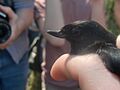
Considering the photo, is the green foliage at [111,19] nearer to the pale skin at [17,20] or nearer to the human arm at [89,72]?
the human arm at [89,72]

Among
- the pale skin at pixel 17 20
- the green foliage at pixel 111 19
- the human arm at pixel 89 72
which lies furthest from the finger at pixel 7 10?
the human arm at pixel 89 72

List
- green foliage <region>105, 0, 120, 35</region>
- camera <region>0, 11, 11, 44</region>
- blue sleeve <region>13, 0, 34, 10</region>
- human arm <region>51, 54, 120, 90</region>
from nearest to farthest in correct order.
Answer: human arm <region>51, 54, 120, 90</region> < green foliage <region>105, 0, 120, 35</region> < camera <region>0, 11, 11, 44</region> < blue sleeve <region>13, 0, 34, 10</region>

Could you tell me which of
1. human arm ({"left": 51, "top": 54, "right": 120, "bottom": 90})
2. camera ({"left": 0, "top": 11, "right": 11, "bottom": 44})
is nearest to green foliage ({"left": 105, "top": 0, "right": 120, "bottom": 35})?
human arm ({"left": 51, "top": 54, "right": 120, "bottom": 90})

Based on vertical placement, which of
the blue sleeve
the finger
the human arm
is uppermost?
the human arm

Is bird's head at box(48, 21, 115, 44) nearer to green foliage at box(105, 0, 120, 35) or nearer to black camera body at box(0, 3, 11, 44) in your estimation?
green foliage at box(105, 0, 120, 35)

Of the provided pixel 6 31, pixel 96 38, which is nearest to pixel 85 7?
pixel 6 31

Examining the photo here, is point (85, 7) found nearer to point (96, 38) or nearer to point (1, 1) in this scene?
point (1, 1)
